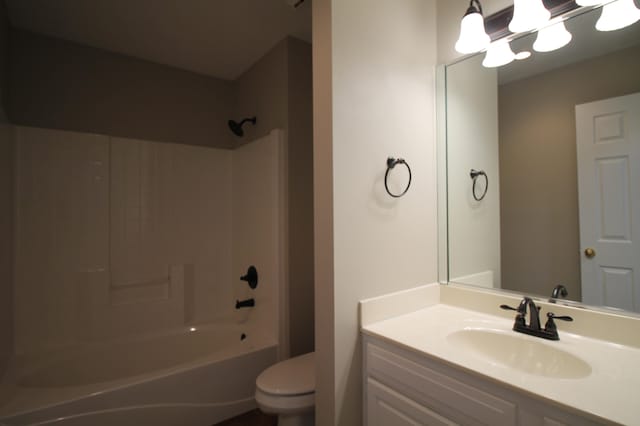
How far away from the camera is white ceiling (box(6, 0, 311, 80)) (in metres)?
1.72

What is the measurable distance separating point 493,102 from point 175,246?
2.49 metres

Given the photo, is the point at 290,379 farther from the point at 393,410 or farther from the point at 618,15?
the point at 618,15

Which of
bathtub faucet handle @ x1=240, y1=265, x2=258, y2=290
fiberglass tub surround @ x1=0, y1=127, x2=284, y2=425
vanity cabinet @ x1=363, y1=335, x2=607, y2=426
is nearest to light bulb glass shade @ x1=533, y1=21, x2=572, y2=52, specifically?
vanity cabinet @ x1=363, y1=335, x2=607, y2=426

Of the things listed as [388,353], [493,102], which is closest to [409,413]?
[388,353]

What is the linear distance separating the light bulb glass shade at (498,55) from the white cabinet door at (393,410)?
1532 millimetres

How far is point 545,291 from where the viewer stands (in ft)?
3.91

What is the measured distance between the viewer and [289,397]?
1381 millimetres

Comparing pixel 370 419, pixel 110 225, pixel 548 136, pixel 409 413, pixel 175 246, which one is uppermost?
pixel 548 136

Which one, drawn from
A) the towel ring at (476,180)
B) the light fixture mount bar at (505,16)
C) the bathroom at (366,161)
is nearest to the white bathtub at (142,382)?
the bathroom at (366,161)

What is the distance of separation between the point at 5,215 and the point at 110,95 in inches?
42.3

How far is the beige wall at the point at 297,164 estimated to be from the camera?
6.61 ft

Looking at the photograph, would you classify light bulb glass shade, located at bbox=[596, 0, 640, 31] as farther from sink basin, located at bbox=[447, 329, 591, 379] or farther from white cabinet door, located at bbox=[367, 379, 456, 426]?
white cabinet door, located at bbox=[367, 379, 456, 426]

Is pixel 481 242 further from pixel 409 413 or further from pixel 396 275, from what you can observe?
pixel 409 413

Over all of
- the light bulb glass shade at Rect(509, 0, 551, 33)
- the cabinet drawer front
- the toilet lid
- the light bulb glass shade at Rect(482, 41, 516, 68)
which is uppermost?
the light bulb glass shade at Rect(509, 0, 551, 33)
